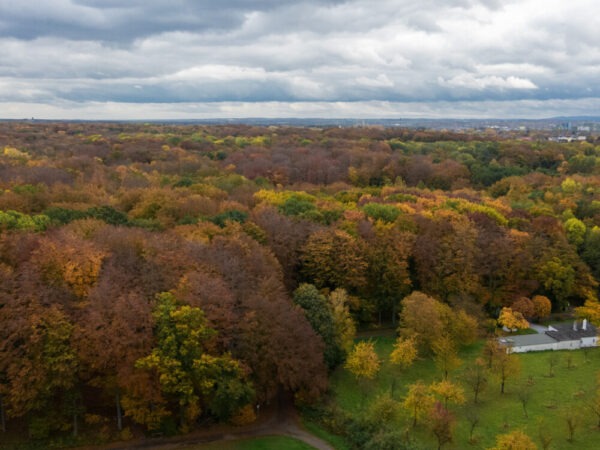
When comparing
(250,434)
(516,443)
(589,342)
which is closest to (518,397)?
(516,443)

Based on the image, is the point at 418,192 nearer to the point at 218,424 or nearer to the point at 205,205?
the point at 205,205

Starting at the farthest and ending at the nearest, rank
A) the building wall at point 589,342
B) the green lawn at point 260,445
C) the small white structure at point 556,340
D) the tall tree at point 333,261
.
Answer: the tall tree at point 333,261 → the building wall at point 589,342 → the small white structure at point 556,340 → the green lawn at point 260,445

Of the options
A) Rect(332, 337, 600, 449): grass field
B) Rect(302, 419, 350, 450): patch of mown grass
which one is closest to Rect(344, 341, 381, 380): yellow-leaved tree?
Rect(332, 337, 600, 449): grass field

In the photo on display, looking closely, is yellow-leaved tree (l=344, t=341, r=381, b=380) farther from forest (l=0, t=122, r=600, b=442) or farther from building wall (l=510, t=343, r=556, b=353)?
building wall (l=510, t=343, r=556, b=353)

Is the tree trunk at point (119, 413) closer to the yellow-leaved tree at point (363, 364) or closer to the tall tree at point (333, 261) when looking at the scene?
the yellow-leaved tree at point (363, 364)

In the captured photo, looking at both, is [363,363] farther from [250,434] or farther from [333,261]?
[333,261]

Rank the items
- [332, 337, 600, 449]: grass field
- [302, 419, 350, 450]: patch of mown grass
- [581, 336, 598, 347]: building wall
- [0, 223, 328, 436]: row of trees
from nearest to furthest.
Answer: [0, 223, 328, 436]: row of trees < [302, 419, 350, 450]: patch of mown grass < [332, 337, 600, 449]: grass field < [581, 336, 598, 347]: building wall

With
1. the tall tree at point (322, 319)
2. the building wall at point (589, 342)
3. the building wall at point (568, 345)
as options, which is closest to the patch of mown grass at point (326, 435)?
the tall tree at point (322, 319)
